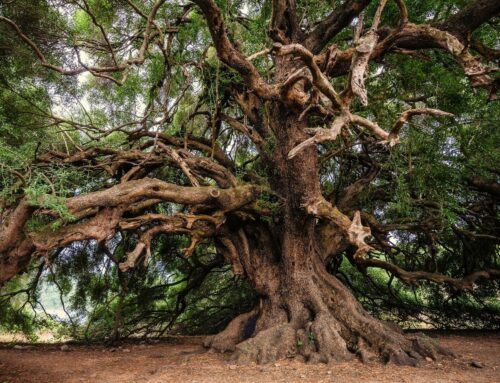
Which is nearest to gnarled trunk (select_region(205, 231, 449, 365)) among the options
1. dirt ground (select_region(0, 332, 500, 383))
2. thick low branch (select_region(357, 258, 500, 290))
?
dirt ground (select_region(0, 332, 500, 383))

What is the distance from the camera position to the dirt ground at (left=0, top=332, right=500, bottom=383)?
178 inches

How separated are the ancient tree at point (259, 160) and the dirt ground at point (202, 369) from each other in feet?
1.08

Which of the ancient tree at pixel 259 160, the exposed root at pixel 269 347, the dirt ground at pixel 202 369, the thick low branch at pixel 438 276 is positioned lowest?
the dirt ground at pixel 202 369

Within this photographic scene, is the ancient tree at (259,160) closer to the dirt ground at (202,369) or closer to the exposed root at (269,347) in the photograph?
the exposed root at (269,347)

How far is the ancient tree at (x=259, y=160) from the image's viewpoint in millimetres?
4480

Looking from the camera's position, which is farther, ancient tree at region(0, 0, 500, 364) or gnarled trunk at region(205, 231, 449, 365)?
gnarled trunk at region(205, 231, 449, 365)

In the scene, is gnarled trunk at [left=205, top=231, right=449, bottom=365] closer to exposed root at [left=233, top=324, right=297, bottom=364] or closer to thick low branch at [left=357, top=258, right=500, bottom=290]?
exposed root at [left=233, top=324, right=297, bottom=364]

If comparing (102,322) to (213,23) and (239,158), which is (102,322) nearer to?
(239,158)

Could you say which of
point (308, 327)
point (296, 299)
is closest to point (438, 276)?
point (296, 299)

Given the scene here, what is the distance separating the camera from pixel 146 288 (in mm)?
8766

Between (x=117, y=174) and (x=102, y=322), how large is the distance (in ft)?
13.2

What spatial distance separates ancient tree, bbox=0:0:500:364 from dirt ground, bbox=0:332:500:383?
0.33m

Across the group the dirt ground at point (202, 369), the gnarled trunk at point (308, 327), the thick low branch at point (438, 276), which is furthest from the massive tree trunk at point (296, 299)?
the thick low branch at point (438, 276)

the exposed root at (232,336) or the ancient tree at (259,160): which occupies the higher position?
the ancient tree at (259,160)
